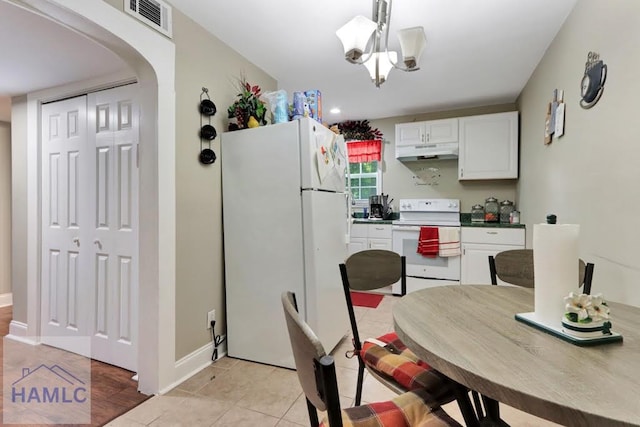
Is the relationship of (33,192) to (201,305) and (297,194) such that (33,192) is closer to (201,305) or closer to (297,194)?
(201,305)

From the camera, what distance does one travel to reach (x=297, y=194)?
2061 mm

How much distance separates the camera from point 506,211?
3.83 m

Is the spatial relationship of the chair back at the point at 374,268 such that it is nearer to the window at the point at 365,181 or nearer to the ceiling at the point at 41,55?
the ceiling at the point at 41,55

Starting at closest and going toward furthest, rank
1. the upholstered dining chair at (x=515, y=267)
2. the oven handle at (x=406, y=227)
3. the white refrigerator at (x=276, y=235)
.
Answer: the upholstered dining chair at (x=515, y=267) → the white refrigerator at (x=276, y=235) → the oven handle at (x=406, y=227)

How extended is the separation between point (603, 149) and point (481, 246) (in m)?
2.07

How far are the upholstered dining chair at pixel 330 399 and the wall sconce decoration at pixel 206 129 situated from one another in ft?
5.20

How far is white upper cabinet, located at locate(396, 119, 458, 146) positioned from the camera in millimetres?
3857

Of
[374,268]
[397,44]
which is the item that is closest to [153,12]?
[397,44]

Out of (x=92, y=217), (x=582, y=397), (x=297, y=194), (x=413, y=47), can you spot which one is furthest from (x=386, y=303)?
(x=582, y=397)

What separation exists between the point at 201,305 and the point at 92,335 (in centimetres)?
91

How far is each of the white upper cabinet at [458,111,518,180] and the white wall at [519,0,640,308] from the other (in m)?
1.24

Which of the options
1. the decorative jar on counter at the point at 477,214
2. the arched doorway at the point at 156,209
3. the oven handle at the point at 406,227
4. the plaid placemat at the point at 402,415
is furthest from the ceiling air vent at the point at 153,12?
the decorative jar on counter at the point at 477,214

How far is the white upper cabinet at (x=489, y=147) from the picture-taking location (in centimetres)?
359

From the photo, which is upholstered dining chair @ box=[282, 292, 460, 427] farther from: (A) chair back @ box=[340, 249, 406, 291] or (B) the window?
(B) the window
